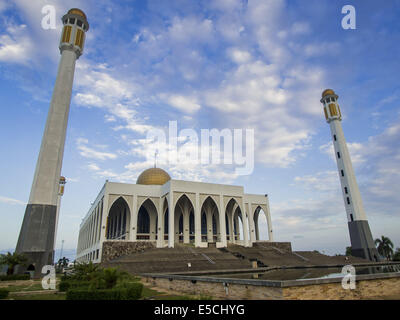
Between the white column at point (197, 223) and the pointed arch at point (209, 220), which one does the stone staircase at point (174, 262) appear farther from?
the pointed arch at point (209, 220)

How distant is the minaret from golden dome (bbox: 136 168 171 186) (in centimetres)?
2612

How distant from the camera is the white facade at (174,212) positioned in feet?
107

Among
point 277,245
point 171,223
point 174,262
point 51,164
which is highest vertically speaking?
point 51,164

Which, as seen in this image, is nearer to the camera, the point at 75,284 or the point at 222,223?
the point at 75,284

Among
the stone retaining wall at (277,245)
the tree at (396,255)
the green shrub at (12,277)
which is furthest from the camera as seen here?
the tree at (396,255)

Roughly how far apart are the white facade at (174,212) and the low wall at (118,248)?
144cm

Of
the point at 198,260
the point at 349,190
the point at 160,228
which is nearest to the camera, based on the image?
the point at 198,260

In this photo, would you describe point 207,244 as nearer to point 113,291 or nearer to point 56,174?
point 56,174

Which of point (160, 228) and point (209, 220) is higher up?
point (209, 220)

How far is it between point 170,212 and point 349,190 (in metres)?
25.2

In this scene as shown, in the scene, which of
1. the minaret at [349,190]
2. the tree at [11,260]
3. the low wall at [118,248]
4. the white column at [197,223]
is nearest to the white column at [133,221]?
the low wall at [118,248]

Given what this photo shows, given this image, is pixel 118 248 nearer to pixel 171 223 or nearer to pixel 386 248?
pixel 171 223

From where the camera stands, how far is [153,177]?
3941cm

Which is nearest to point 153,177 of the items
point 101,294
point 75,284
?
point 75,284
